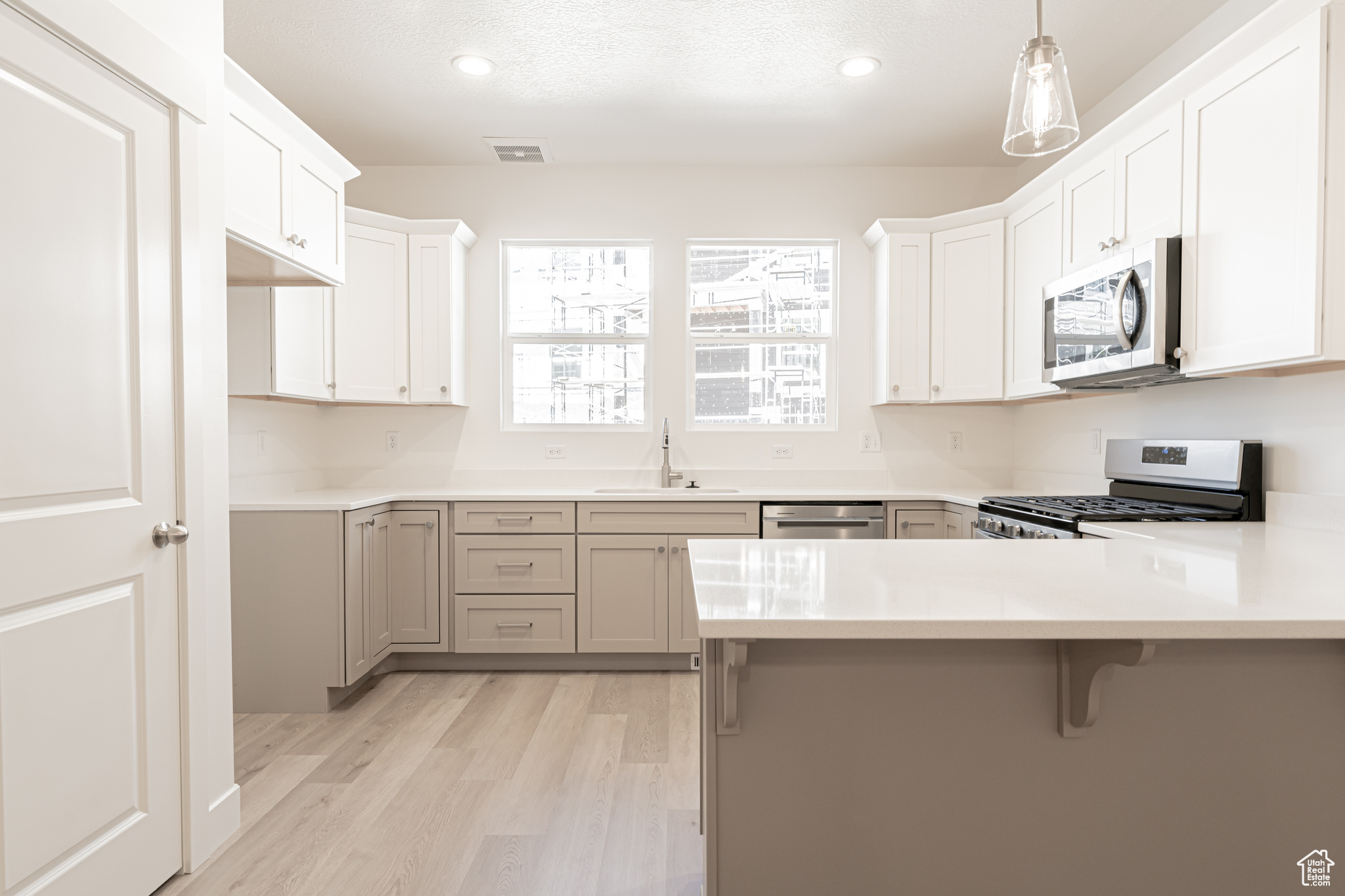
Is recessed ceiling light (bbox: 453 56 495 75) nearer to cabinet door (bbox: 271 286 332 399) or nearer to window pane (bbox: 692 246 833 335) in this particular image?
cabinet door (bbox: 271 286 332 399)

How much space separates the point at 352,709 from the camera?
3.00 meters

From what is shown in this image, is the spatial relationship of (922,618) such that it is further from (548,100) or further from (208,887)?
(548,100)

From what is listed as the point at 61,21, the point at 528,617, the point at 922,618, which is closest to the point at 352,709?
the point at 528,617

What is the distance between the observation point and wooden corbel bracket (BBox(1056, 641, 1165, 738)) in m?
1.10

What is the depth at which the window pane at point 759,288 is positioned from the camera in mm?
4094

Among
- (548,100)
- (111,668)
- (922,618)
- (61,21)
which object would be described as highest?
(548,100)

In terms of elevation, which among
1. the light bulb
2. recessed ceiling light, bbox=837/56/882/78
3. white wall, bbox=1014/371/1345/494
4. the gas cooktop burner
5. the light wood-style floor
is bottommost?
the light wood-style floor

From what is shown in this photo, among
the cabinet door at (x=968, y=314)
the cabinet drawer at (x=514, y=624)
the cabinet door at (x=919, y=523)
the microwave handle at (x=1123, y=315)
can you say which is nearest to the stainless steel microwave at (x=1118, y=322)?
the microwave handle at (x=1123, y=315)

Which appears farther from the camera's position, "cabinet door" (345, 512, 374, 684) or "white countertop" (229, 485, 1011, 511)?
"white countertop" (229, 485, 1011, 511)

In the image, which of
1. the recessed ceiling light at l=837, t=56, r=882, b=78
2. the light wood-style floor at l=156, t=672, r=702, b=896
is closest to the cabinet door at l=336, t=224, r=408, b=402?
the light wood-style floor at l=156, t=672, r=702, b=896

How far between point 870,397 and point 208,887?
349 cm

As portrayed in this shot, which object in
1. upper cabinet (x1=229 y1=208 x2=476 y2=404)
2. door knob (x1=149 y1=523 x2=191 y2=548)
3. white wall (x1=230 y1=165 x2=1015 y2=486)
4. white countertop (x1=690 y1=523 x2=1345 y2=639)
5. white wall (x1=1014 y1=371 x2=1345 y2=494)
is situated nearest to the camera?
white countertop (x1=690 y1=523 x2=1345 y2=639)

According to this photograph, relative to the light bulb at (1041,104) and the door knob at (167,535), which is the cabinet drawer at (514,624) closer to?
the door knob at (167,535)

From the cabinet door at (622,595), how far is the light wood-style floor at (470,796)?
0.24 m
